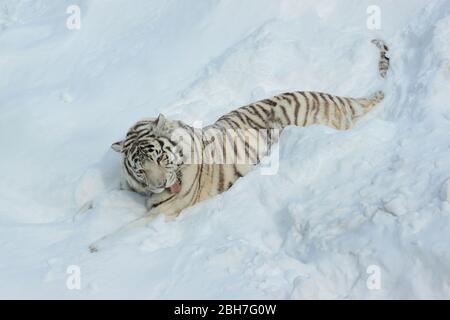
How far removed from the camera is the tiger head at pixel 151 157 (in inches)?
165

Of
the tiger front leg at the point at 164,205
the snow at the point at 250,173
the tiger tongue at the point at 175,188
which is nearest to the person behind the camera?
the snow at the point at 250,173

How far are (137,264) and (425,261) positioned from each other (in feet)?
4.75

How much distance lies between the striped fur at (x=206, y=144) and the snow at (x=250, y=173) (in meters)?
0.16

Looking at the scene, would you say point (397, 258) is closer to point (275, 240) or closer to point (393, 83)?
point (275, 240)

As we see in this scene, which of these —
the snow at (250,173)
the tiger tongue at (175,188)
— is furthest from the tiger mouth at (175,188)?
the snow at (250,173)

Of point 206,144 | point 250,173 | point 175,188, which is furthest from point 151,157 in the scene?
point 250,173

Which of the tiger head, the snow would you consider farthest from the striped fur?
the snow

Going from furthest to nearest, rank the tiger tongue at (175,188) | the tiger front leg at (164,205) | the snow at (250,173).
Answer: the tiger tongue at (175,188), the tiger front leg at (164,205), the snow at (250,173)

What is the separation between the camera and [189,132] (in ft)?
14.6

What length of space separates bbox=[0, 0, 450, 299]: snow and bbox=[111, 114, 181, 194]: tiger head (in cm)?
19

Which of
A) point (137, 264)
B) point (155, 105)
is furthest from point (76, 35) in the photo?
point (137, 264)

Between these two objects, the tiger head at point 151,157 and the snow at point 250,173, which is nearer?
the snow at point 250,173

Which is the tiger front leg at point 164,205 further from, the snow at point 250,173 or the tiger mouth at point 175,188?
the snow at point 250,173

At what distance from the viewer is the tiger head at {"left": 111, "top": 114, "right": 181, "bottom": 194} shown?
420cm
